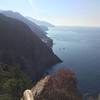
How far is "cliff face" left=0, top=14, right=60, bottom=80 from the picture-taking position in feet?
404

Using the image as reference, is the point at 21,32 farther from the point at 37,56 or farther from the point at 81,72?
the point at 81,72

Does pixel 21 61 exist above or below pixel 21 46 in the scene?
below

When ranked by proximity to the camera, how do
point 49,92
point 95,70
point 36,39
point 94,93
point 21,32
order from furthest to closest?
point 36,39
point 21,32
point 95,70
point 94,93
point 49,92

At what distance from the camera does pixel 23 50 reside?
138 metres

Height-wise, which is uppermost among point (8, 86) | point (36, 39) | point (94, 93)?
point (36, 39)

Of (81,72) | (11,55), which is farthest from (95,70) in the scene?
(11,55)

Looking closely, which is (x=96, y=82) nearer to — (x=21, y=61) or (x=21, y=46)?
(x=21, y=61)

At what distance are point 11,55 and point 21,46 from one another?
15421 millimetres

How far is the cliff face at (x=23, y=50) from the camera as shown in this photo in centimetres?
12312

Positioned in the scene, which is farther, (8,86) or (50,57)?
(50,57)

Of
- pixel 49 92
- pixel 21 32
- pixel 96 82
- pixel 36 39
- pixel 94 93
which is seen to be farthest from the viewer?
pixel 36 39

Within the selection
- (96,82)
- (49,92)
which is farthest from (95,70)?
(49,92)

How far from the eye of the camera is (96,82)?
107m

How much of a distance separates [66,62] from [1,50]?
51.8 meters
